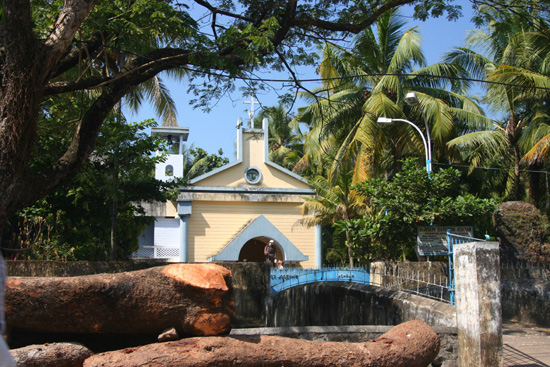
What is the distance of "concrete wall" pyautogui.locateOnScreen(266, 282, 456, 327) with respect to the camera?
837 centimetres

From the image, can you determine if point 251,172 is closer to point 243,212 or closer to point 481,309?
point 243,212

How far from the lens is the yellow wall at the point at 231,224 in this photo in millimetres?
23794

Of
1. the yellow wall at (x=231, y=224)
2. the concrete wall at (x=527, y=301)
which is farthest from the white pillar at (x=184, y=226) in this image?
the concrete wall at (x=527, y=301)

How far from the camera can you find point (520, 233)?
42.3 ft

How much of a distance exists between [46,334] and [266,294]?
5625 millimetres

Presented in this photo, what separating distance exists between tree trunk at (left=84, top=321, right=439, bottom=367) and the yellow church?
17.5m

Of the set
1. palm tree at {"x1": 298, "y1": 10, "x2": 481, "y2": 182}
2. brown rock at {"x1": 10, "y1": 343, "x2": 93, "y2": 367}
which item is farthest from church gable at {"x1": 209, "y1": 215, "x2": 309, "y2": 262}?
brown rock at {"x1": 10, "y1": 343, "x2": 93, "y2": 367}

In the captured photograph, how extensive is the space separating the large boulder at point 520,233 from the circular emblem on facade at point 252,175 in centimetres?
1285

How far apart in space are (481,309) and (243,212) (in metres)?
18.1

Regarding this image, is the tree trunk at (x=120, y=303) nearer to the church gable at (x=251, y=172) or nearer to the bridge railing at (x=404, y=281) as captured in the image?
the bridge railing at (x=404, y=281)

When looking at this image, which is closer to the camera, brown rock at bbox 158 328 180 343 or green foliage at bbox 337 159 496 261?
brown rock at bbox 158 328 180 343

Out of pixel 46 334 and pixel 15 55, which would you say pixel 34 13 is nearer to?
pixel 15 55

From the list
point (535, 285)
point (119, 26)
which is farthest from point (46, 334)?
point (535, 285)

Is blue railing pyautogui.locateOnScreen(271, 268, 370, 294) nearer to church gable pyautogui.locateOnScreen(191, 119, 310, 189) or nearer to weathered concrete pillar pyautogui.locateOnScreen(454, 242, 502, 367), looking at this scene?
weathered concrete pillar pyautogui.locateOnScreen(454, 242, 502, 367)
